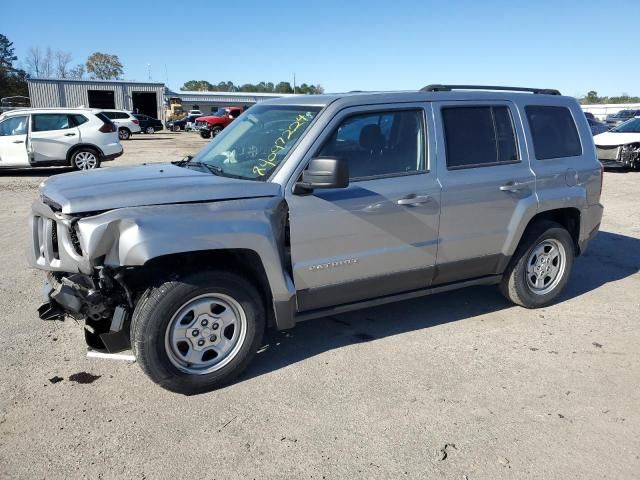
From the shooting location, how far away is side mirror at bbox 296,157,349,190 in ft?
10.6

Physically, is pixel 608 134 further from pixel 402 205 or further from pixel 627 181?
pixel 402 205

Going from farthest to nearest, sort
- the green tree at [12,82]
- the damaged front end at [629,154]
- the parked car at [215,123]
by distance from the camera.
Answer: the green tree at [12,82], the parked car at [215,123], the damaged front end at [629,154]

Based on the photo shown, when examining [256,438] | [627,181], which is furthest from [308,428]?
[627,181]

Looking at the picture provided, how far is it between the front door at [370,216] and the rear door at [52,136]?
39.9 feet

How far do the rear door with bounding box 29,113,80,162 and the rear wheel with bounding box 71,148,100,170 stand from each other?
241 mm

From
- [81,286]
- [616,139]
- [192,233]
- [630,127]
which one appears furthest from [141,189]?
[630,127]

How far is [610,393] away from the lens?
350cm

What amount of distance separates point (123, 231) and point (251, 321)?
1024 mm

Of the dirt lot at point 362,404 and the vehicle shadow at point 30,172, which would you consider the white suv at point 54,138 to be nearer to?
the vehicle shadow at point 30,172

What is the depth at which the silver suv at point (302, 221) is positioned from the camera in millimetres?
3168

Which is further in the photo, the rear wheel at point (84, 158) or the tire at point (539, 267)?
A: the rear wheel at point (84, 158)

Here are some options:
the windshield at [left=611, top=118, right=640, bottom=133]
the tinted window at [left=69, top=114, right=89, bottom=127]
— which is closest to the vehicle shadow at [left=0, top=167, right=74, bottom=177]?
the tinted window at [left=69, top=114, right=89, bottom=127]

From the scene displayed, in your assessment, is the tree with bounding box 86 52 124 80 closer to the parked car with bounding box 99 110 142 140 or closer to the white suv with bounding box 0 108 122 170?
the parked car with bounding box 99 110 142 140

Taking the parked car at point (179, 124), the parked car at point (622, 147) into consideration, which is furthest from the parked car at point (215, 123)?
the parked car at point (622, 147)
